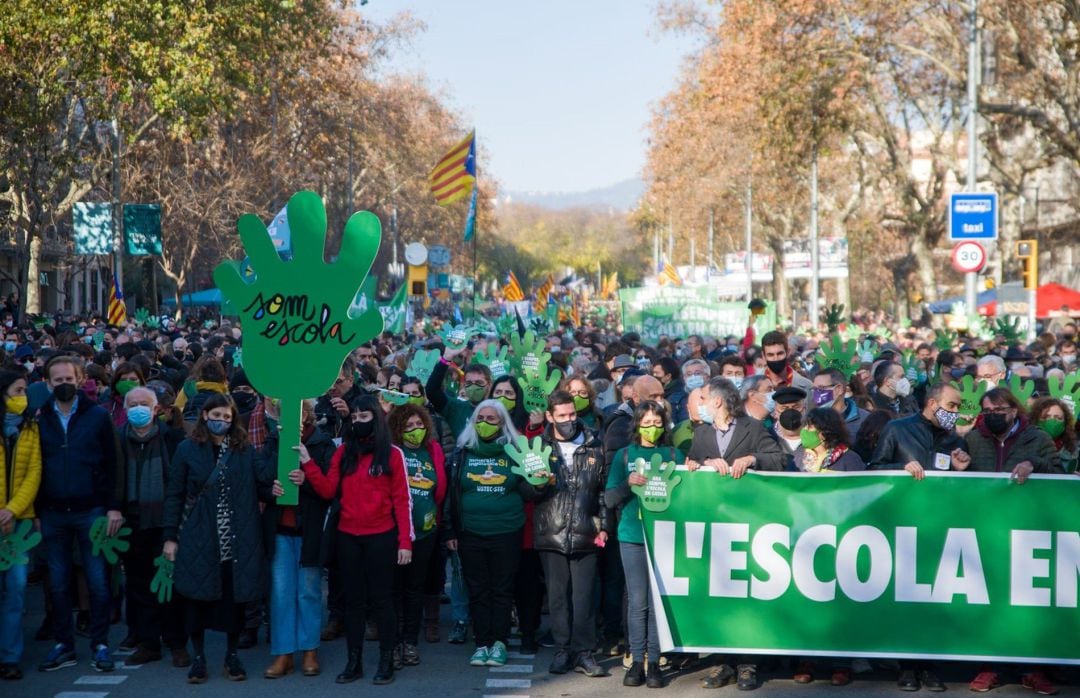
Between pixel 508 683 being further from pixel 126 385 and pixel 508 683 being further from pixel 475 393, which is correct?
pixel 126 385

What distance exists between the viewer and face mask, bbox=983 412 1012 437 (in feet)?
28.4

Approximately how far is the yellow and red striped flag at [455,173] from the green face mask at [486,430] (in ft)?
71.6

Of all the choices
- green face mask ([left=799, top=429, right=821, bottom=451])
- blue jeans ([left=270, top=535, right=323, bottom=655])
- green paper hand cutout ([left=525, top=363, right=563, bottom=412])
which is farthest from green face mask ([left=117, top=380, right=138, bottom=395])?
green face mask ([left=799, top=429, right=821, bottom=451])

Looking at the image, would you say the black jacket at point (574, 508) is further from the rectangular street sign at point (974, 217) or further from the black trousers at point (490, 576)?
the rectangular street sign at point (974, 217)

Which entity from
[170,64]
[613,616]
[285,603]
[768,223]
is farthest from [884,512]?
[768,223]

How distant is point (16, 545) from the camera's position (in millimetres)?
8305

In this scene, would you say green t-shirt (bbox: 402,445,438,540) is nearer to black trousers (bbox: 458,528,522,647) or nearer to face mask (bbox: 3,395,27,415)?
black trousers (bbox: 458,528,522,647)

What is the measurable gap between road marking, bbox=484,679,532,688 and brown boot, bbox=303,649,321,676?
100cm

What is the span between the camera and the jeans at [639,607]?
332 inches

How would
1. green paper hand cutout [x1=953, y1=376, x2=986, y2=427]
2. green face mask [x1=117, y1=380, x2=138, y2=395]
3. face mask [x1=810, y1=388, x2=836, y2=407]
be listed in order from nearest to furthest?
1. green paper hand cutout [x1=953, y1=376, x2=986, y2=427]
2. face mask [x1=810, y1=388, x2=836, y2=407]
3. green face mask [x1=117, y1=380, x2=138, y2=395]

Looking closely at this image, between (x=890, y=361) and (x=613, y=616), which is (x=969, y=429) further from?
(x=890, y=361)

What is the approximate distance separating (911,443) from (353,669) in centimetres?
343

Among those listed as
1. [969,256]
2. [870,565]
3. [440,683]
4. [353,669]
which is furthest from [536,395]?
[969,256]

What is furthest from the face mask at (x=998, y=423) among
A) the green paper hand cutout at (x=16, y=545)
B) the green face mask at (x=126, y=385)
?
the green face mask at (x=126, y=385)
